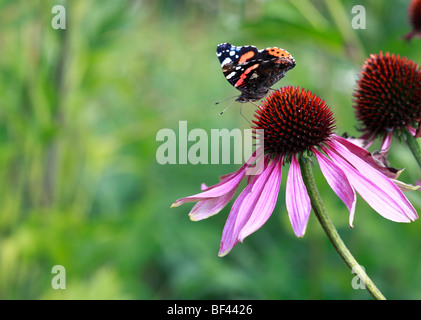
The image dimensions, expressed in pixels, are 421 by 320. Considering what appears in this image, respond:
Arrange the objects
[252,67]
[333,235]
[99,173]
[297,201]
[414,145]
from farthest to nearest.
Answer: [99,173], [252,67], [414,145], [297,201], [333,235]

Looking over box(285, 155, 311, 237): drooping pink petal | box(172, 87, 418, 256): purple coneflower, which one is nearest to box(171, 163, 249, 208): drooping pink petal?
box(172, 87, 418, 256): purple coneflower

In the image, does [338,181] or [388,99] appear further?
[388,99]

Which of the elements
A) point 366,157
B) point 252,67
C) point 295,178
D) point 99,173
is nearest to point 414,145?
point 366,157

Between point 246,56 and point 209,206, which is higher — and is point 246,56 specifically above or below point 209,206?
above

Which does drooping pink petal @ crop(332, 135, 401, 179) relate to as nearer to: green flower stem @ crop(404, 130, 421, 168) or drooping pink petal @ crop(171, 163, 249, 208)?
green flower stem @ crop(404, 130, 421, 168)

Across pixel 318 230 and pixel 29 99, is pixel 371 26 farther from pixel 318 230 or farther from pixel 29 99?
pixel 29 99

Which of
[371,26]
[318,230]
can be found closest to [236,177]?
[318,230]

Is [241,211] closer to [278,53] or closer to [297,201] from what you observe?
[297,201]
